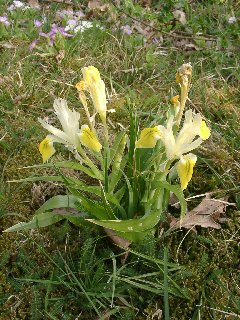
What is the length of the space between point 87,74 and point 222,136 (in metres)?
1.03

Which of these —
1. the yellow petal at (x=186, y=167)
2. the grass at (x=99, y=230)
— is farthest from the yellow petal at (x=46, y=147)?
the yellow petal at (x=186, y=167)

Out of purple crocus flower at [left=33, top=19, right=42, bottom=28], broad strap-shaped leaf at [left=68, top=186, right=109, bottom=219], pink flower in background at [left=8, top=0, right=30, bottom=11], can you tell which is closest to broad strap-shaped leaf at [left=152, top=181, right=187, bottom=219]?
broad strap-shaped leaf at [left=68, top=186, right=109, bottom=219]

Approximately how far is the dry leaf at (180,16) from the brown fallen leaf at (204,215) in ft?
6.15

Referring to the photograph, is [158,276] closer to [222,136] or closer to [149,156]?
[149,156]

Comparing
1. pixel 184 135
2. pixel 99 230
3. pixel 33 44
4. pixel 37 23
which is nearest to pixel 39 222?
pixel 99 230

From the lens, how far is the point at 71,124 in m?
1.79

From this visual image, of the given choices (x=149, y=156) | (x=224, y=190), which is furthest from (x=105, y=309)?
(x=224, y=190)

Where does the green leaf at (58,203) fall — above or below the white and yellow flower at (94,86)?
below

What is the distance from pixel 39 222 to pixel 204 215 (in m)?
0.67

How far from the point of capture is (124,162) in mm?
1963

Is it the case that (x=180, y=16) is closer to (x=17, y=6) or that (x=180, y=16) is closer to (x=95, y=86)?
(x=17, y=6)

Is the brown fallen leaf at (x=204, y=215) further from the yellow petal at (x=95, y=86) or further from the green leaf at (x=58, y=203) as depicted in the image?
the yellow petal at (x=95, y=86)

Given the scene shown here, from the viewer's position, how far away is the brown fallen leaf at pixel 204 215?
2080 millimetres

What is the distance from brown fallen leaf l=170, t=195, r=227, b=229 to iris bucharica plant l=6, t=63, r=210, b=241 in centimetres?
9
